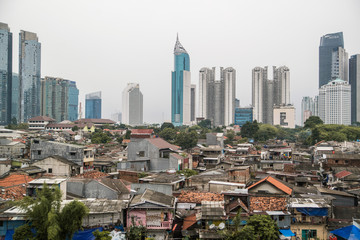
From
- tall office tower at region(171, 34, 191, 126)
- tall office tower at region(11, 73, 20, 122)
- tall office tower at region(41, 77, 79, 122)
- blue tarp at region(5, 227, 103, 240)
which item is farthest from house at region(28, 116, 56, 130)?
tall office tower at region(171, 34, 191, 126)

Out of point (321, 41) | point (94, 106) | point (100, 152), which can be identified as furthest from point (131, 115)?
point (100, 152)

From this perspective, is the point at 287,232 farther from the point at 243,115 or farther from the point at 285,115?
the point at 285,115

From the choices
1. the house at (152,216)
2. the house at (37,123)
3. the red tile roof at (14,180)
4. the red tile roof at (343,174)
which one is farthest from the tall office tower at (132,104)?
the house at (152,216)

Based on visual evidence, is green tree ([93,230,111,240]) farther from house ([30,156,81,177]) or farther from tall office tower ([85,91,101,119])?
tall office tower ([85,91,101,119])

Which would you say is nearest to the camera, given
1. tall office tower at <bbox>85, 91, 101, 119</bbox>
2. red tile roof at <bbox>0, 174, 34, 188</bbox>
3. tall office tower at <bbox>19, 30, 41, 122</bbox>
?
red tile roof at <bbox>0, 174, 34, 188</bbox>

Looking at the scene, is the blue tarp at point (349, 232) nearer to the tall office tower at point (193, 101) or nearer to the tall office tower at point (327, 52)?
the tall office tower at point (193, 101)

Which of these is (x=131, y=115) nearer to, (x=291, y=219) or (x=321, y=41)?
(x=321, y=41)

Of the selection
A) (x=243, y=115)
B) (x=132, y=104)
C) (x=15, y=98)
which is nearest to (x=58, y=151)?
(x=15, y=98)
